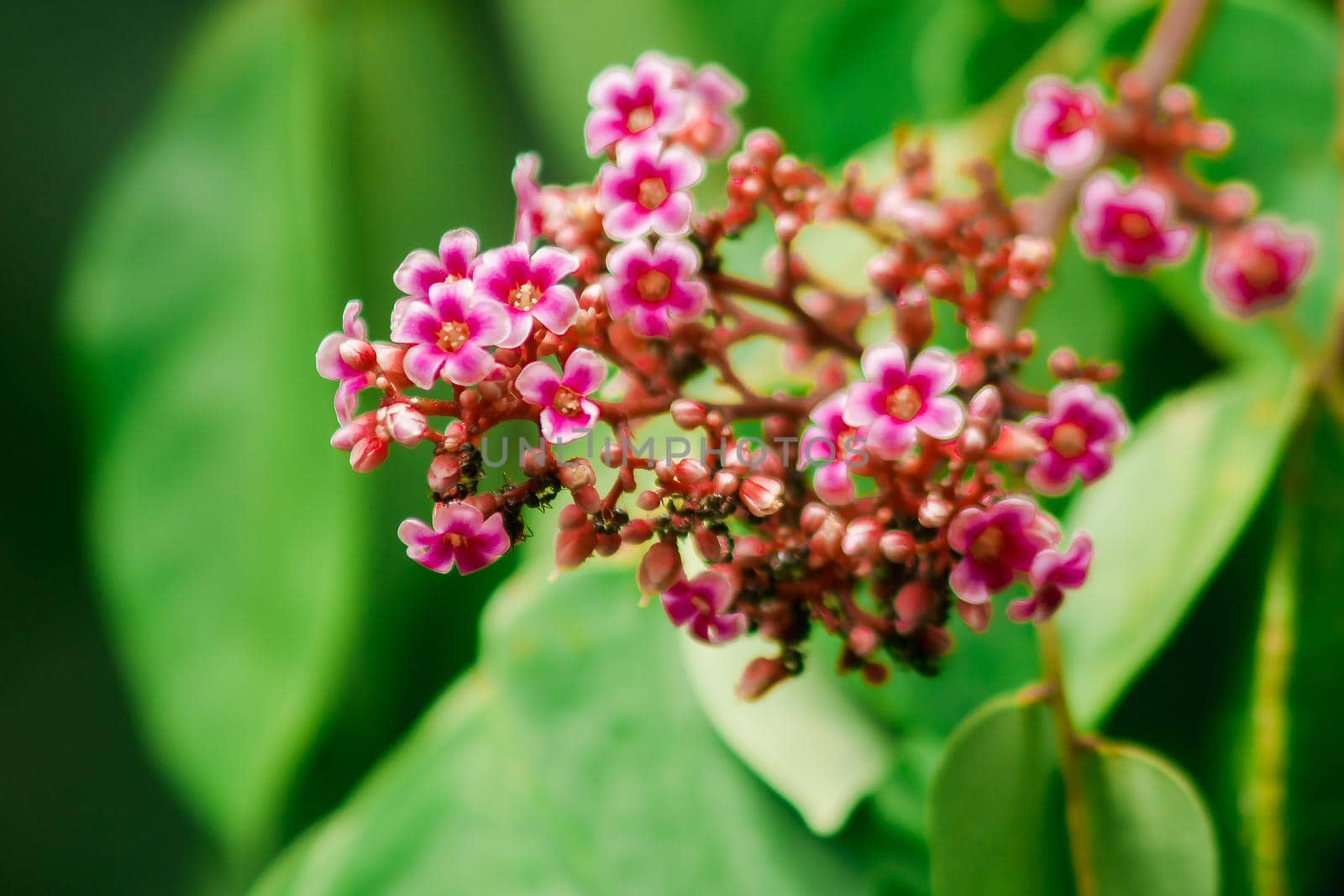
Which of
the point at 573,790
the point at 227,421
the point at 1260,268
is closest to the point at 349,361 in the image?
the point at 573,790

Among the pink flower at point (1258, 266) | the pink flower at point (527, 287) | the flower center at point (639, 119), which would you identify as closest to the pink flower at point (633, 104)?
the flower center at point (639, 119)

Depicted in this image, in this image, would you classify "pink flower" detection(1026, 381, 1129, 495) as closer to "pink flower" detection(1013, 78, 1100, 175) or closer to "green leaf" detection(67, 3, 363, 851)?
"pink flower" detection(1013, 78, 1100, 175)

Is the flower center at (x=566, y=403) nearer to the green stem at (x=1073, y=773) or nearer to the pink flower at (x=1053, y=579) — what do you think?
the pink flower at (x=1053, y=579)

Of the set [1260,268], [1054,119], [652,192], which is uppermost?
[652,192]

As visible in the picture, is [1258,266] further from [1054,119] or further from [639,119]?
[639,119]

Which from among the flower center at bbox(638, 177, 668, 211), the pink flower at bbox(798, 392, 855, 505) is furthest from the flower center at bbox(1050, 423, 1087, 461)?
the flower center at bbox(638, 177, 668, 211)

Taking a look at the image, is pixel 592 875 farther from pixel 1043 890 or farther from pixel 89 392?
pixel 89 392

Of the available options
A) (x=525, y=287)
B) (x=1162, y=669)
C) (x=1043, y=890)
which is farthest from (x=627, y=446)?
(x=1162, y=669)
